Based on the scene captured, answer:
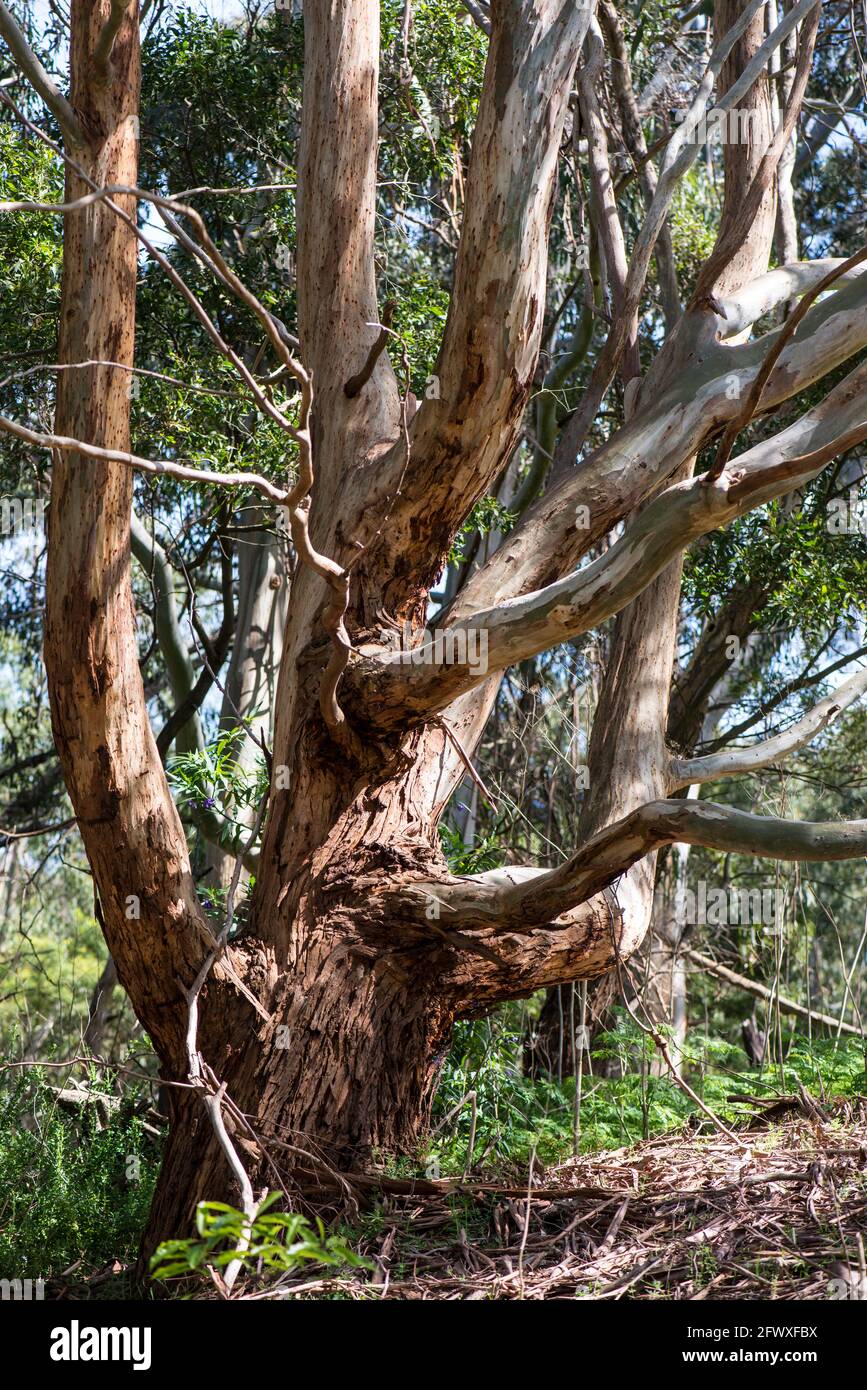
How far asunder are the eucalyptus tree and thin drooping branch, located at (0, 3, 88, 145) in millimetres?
12

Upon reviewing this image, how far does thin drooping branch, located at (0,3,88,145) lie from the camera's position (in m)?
3.03

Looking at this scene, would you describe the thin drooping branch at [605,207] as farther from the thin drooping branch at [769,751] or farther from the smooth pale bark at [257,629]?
the smooth pale bark at [257,629]

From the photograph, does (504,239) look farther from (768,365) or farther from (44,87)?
(44,87)

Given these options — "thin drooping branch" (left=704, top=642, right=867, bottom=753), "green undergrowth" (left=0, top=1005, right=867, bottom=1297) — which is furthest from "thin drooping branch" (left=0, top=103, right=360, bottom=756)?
"thin drooping branch" (left=704, top=642, right=867, bottom=753)

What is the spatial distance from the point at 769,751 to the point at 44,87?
2.70 meters

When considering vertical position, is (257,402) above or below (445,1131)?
above

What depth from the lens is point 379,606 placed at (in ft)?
11.6

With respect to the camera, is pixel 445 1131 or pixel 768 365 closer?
pixel 768 365

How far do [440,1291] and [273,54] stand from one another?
6.04 meters

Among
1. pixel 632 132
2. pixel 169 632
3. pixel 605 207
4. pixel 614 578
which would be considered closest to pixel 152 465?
pixel 614 578

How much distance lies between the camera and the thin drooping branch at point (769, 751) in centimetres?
359

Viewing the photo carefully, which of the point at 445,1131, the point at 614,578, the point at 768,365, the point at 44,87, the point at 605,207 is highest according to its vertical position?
the point at 605,207

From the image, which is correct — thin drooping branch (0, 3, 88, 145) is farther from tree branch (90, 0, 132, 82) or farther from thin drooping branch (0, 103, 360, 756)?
thin drooping branch (0, 103, 360, 756)

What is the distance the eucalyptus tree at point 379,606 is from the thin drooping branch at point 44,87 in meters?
0.01
